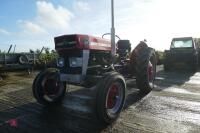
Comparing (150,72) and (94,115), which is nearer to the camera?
(94,115)

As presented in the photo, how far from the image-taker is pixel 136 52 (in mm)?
7207

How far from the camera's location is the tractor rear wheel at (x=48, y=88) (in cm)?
594

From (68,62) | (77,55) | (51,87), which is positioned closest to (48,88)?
(51,87)

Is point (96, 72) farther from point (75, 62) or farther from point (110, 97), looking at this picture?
point (110, 97)

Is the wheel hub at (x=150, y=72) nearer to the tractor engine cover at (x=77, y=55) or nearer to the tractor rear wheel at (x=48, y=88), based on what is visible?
the tractor engine cover at (x=77, y=55)

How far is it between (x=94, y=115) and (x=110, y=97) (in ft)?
1.77

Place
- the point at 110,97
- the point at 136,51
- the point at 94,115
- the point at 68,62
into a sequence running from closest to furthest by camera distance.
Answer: the point at 110,97, the point at 94,115, the point at 68,62, the point at 136,51

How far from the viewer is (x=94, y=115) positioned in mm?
5223

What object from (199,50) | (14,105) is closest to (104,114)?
(14,105)

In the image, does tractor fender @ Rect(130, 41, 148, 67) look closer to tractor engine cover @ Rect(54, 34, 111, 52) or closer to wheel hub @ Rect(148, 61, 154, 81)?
wheel hub @ Rect(148, 61, 154, 81)

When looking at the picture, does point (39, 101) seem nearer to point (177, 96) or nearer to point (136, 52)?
point (136, 52)

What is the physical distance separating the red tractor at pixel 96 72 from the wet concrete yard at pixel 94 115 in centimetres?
23

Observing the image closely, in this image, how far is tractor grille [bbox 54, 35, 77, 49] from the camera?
5.34 metres

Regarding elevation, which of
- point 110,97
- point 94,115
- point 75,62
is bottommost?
point 94,115
